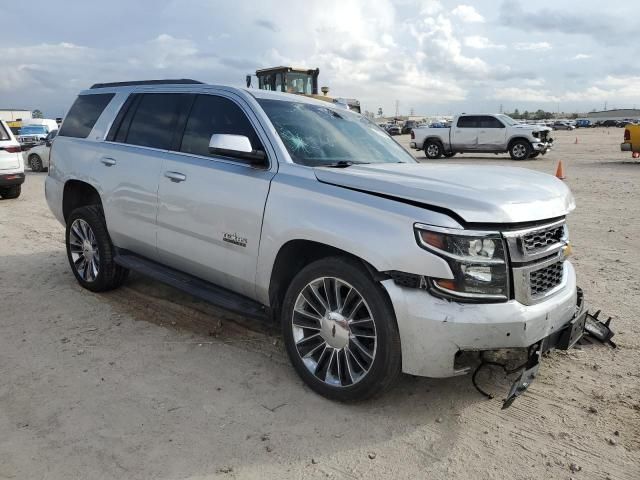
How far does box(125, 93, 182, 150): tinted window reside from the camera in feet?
14.6

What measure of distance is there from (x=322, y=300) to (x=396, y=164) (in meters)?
1.32

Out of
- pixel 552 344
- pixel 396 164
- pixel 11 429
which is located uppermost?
pixel 396 164

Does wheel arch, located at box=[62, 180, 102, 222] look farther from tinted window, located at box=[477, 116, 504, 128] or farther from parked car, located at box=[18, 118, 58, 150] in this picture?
parked car, located at box=[18, 118, 58, 150]

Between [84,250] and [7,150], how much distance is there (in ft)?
23.6

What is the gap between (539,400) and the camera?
3332 mm

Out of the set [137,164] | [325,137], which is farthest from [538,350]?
[137,164]

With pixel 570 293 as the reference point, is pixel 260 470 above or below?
below

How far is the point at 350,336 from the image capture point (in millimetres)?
3199

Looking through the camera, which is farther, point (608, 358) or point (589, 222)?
point (589, 222)

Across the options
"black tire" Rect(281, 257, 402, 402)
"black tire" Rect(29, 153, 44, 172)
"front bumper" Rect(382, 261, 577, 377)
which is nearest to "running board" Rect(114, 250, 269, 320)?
"black tire" Rect(281, 257, 402, 402)

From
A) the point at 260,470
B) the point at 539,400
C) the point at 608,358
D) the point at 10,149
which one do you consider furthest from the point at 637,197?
the point at 10,149

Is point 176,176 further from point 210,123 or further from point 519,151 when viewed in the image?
point 519,151

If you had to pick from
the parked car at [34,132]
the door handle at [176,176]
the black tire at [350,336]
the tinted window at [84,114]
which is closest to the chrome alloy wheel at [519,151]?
the tinted window at [84,114]

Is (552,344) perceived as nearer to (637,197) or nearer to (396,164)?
(396,164)
